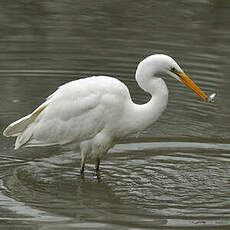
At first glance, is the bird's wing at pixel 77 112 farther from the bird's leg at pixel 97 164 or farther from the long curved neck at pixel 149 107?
the bird's leg at pixel 97 164

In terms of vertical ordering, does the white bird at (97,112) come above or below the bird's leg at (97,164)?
above

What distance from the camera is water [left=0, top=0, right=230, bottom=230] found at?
8.38m

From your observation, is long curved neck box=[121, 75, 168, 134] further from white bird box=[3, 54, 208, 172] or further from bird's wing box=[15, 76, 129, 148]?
bird's wing box=[15, 76, 129, 148]

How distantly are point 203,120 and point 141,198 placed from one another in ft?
9.43

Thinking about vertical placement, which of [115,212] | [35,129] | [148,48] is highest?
[148,48]

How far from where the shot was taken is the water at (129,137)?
330 inches

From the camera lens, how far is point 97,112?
9.06 m

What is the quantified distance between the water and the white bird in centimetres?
43

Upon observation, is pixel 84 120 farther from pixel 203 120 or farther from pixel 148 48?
pixel 148 48

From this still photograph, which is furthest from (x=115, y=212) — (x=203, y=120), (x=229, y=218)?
(x=203, y=120)

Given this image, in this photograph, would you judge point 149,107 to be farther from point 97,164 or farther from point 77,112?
point 97,164

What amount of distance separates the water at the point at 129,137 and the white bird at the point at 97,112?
43cm

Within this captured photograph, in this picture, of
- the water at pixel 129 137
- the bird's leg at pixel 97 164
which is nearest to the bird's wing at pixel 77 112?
the bird's leg at pixel 97 164

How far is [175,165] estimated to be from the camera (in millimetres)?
9766
